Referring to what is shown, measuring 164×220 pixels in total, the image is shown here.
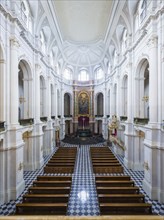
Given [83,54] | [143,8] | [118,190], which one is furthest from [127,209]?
[83,54]

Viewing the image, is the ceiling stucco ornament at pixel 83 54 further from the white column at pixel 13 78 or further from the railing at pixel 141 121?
the railing at pixel 141 121

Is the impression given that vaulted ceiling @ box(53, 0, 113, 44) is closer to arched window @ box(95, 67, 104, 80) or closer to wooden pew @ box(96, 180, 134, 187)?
arched window @ box(95, 67, 104, 80)

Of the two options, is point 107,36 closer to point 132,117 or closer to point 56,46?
point 56,46

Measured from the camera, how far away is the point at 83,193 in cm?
813

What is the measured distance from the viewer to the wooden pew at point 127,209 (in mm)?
5676

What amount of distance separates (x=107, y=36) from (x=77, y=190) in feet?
53.0

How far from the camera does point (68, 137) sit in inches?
947

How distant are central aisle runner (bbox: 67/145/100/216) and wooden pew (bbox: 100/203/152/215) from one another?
3.19 ft

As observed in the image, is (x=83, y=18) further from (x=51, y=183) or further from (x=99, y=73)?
(x=51, y=183)

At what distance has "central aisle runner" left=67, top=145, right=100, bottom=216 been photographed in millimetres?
6697

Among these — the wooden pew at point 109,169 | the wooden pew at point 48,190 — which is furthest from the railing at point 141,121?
the wooden pew at point 48,190

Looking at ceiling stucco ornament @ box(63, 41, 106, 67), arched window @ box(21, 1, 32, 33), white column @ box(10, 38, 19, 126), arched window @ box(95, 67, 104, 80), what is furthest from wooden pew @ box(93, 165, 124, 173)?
arched window @ box(95, 67, 104, 80)

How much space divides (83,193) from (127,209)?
3.08m

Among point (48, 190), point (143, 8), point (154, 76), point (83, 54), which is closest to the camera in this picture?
point (48, 190)
